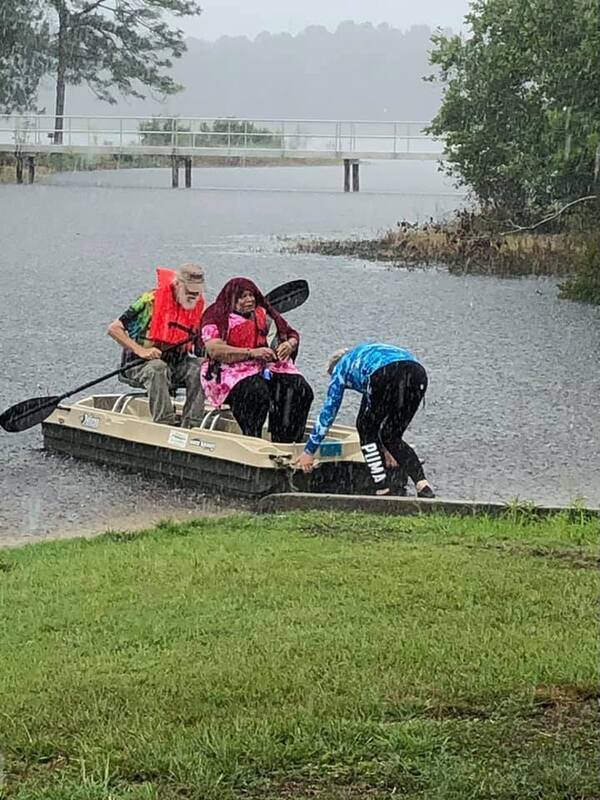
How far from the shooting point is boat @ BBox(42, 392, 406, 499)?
9117 mm

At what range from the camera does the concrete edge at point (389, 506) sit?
806 cm

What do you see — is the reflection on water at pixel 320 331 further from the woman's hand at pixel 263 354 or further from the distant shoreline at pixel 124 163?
the distant shoreline at pixel 124 163

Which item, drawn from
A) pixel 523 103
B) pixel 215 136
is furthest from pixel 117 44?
pixel 523 103

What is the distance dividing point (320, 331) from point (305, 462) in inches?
462

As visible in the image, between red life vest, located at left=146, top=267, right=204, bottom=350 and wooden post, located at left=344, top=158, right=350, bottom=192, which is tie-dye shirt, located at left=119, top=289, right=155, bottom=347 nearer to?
red life vest, located at left=146, top=267, right=204, bottom=350

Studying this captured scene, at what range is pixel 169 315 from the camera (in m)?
10.4

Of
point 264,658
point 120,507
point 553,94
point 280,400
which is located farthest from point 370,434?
point 553,94

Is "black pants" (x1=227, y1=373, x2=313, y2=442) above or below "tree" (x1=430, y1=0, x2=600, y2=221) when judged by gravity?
below

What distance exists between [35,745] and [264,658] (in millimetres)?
1010

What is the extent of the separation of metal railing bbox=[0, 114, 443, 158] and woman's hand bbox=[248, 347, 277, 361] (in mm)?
40451

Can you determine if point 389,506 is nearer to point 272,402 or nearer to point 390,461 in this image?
point 390,461

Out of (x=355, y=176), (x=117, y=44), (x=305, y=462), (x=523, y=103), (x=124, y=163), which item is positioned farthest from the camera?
(x=124, y=163)

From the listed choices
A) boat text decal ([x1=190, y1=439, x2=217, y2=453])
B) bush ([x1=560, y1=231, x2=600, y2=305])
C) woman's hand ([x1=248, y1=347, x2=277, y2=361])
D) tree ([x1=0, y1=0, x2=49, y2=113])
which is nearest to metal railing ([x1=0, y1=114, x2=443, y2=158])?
tree ([x1=0, y1=0, x2=49, y2=113])

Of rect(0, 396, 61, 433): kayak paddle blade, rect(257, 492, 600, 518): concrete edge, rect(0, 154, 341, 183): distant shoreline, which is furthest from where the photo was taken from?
rect(0, 154, 341, 183): distant shoreline
